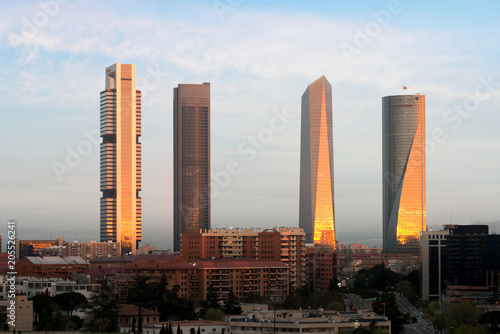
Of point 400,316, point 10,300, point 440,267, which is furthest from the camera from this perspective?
point 440,267

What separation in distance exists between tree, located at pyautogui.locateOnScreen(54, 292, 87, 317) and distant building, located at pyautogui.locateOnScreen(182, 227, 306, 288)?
50.1 metres

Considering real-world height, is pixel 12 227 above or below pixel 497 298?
above

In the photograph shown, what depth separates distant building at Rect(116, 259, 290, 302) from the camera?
400 ft

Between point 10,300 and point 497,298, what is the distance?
68632mm

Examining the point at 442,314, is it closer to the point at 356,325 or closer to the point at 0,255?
the point at 356,325

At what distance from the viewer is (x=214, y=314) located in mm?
99688

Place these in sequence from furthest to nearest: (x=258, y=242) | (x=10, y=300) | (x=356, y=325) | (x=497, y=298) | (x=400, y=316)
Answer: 1. (x=258, y=242)
2. (x=497, y=298)
3. (x=400, y=316)
4. (x=10, y=300)
5. (x=356, y=325)

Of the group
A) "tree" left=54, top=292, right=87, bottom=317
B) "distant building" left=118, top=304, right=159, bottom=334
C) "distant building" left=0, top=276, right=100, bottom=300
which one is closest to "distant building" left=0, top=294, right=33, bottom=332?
"tree" left=54, top=292, right=87, bottom=317

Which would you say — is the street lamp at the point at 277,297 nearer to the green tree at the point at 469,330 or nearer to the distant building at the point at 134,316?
the distant building at the point at 134,316

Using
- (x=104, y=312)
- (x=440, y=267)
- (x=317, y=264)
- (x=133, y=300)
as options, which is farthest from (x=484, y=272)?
(x=104, y=312)

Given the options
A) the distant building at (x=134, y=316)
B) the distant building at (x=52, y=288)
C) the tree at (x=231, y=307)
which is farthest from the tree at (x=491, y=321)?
the distant building at (x=52, y=288)

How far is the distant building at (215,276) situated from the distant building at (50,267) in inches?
794

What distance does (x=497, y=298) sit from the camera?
5007 inches

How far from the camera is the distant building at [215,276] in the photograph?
400 feet
